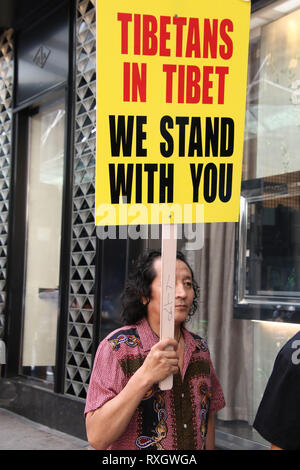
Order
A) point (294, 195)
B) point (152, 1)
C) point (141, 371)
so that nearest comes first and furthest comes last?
point (141, 371) < point (152, 1) < point (294, 195)

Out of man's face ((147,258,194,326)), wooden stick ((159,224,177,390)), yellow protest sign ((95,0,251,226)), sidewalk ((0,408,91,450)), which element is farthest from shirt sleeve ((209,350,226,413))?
sidewalk ((0,408,91,450))

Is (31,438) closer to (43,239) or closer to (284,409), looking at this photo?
(43,239)

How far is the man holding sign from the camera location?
81.0 inches

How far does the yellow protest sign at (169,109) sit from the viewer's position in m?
2.15

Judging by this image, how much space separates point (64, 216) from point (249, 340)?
7.58 ft

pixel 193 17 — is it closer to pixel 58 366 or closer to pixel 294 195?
pixel 294 195

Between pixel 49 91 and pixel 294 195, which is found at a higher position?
pixel 49 91

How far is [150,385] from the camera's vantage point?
2.03 m

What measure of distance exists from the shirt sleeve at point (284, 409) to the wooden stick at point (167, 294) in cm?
37

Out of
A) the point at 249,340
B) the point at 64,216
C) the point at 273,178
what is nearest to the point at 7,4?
the point at 64,216

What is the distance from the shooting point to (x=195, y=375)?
230 cm

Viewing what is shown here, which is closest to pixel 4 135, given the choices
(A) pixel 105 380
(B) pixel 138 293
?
(B) pixel 138 293

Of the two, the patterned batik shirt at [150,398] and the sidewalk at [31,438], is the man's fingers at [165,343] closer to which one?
the patterned batik shirt at [150,398]

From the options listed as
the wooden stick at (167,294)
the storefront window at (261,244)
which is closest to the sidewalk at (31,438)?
the storefront window at (261,244)
